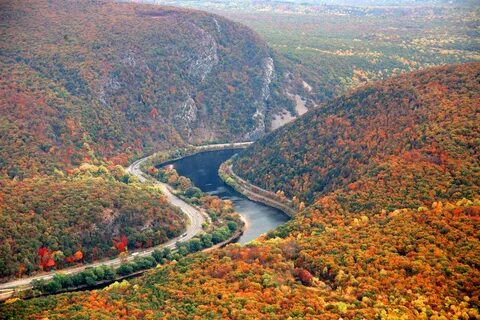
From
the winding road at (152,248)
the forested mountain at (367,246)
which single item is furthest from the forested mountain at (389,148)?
the winding road at (152,248)

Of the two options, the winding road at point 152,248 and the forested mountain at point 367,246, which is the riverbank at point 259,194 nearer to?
the forested mountain at point 367,246

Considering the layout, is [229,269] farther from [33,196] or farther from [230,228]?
[33,196]

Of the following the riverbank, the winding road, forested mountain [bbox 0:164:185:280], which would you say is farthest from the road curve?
the riverbank

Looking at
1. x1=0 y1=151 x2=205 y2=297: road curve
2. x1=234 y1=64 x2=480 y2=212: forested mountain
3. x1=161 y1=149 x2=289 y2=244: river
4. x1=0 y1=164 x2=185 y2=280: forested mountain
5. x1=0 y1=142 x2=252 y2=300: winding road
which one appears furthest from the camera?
x1=161 y1=149 x2=289 y2=244: river

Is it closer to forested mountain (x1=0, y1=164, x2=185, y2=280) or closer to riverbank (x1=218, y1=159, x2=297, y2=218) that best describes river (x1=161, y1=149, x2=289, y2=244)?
riverbank (x1=218, y1=159, x2=297, y2=218)

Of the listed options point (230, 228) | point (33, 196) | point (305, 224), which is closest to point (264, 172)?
point (230, 228)

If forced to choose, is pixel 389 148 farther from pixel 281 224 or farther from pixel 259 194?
pixel 259 194
